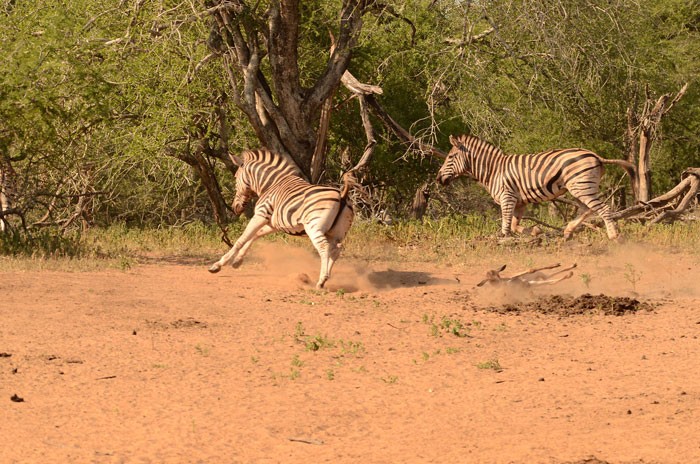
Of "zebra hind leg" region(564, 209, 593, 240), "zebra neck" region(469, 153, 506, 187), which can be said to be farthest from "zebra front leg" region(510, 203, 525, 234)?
"zebra hind leg" region(564, 209, 593, 240)

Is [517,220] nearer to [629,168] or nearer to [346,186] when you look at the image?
[629,168]

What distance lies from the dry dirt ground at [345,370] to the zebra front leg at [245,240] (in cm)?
24

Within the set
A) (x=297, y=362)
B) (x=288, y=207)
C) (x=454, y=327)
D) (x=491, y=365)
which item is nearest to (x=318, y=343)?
(x=297, y=362)

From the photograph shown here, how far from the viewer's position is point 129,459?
618 cm

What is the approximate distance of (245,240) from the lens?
12977 mm

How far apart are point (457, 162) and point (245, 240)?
5.00 metres

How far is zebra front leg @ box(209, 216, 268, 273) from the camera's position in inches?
508

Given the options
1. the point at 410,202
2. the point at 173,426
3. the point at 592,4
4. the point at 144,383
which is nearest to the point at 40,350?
the point at 144,383

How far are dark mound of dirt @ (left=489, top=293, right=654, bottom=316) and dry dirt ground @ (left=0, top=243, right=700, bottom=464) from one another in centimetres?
3

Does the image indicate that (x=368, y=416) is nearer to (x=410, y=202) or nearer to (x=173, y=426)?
(x=173, y=426)

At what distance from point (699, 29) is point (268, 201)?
1480 centimetres

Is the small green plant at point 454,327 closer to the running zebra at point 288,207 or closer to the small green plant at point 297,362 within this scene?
the small green plant at point 297,362

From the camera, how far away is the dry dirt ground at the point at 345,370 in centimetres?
647

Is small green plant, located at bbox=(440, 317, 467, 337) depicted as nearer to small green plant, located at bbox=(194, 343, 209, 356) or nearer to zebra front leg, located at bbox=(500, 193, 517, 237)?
small green plant, located at bbox=(194, 343, 209, 356)
